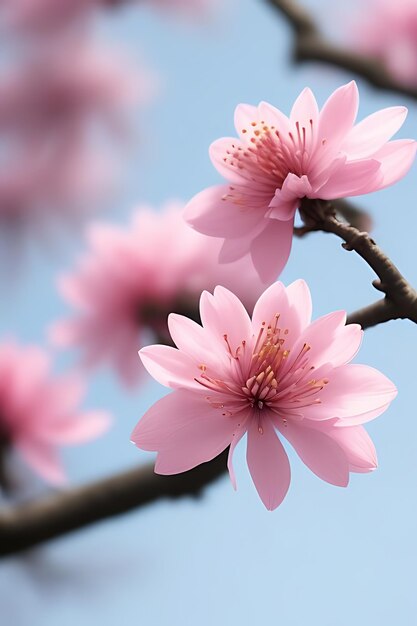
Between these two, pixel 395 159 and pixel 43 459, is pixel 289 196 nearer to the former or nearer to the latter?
pixel 395 159

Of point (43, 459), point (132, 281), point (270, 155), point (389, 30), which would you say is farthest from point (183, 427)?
point (389, 30)

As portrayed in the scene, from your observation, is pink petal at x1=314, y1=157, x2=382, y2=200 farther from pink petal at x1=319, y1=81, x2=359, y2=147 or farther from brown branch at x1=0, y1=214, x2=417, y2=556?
brown branch at x1=0, y1=214, x2=417, y2=556

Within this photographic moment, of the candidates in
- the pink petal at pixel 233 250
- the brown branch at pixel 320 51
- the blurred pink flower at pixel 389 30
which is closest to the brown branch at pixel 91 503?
the pink petal at pixel 233 250

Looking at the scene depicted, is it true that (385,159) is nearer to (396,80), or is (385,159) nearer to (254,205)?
(254,205)

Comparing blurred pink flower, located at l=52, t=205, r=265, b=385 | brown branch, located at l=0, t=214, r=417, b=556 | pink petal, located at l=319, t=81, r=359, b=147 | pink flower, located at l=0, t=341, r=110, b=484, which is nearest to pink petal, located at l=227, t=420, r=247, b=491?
pink petal, located at l=319, t=81, r=359, b=147

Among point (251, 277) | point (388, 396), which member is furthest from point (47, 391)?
point (388, 396)
